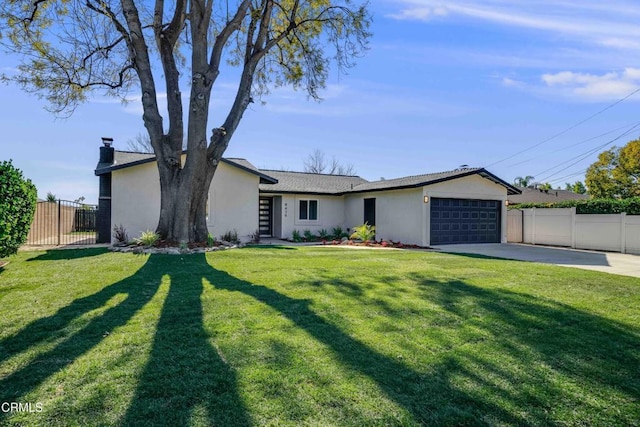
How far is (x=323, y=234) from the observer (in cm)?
→ 1908

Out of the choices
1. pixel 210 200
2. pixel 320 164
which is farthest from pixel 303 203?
pixel 320 164

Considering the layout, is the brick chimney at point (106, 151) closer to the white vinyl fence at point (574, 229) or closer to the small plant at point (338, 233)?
the small plant at point (338, 233)

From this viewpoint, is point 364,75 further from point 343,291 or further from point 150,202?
point 343,291

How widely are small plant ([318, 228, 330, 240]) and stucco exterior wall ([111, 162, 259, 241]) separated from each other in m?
3.83

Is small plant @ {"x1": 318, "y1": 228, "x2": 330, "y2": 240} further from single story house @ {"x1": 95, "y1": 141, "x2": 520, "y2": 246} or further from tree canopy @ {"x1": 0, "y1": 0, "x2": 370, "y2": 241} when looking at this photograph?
tree canopy @ {"x1": 0, "y1": 0, "x2": 370, "y2": 241}

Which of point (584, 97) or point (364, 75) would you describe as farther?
point (584, 97)

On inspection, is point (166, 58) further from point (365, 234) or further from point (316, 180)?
point (316, 180)

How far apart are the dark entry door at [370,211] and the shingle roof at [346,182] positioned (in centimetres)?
72

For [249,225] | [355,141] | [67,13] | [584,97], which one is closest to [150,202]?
[249,225]

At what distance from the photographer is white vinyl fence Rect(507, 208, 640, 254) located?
45.2ft

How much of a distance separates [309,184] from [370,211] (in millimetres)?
3915

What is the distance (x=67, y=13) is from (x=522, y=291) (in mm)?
16130

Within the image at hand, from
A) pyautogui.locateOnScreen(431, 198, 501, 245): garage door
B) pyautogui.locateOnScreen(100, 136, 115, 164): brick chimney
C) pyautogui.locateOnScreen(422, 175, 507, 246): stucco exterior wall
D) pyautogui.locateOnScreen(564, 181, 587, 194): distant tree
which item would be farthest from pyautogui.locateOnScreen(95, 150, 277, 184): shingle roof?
pyautogui.locateOnScreen(564, 181, 587, 194): distant tree

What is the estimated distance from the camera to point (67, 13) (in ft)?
41.4
